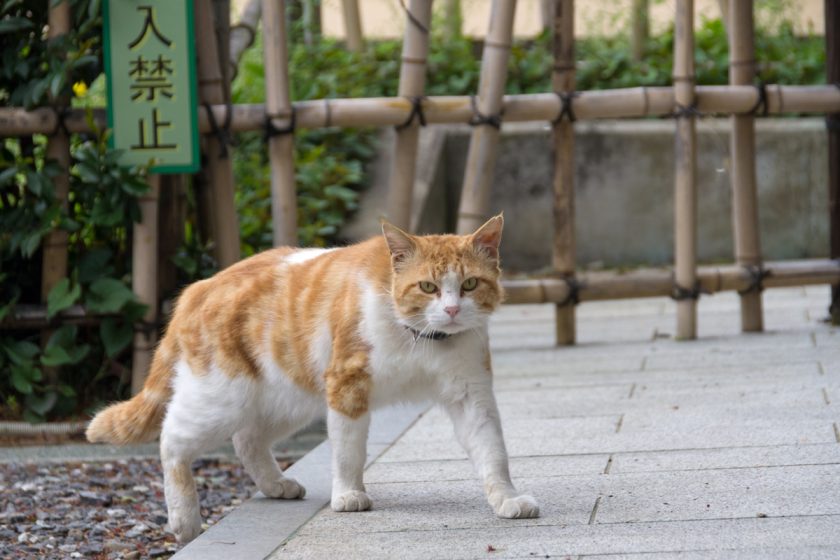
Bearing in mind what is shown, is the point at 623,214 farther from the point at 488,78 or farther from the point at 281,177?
the point at 281,177

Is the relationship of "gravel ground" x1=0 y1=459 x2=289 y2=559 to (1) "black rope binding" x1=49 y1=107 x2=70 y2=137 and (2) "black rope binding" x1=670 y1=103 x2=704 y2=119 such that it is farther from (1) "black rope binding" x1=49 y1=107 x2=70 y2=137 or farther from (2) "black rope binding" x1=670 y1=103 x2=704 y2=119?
(2) "black rope binding" x1=670 y1=103 x2=704 y2=119

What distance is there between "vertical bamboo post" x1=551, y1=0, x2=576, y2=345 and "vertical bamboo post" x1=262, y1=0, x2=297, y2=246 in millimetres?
1394

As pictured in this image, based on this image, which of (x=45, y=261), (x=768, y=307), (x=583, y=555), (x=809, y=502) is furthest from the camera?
(x=768, y=307)

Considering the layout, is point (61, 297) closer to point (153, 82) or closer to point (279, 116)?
point (153, 82)

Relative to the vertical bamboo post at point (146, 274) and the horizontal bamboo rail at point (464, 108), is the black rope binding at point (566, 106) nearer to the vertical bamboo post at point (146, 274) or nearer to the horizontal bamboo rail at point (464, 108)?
the horizontal bamboo rail at point (464, 108)

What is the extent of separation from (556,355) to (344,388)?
2879mm

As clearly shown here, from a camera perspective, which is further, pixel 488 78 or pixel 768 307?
pixel 768 307

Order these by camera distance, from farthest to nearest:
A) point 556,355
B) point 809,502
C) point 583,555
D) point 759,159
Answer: point 759,159
point 556,355
point 809,502
point 583,555

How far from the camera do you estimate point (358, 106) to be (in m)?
5.72

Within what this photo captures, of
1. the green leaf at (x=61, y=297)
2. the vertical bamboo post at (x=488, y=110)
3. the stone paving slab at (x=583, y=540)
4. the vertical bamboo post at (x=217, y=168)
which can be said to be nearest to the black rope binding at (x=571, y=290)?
the vertical bamboo post at (x=488, y=110)

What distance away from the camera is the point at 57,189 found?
531 centimetres

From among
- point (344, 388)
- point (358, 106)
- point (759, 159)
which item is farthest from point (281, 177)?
point (759, 159)

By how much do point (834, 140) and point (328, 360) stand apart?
378cm

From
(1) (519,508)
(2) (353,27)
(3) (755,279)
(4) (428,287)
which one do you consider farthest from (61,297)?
(2) (353,27)
